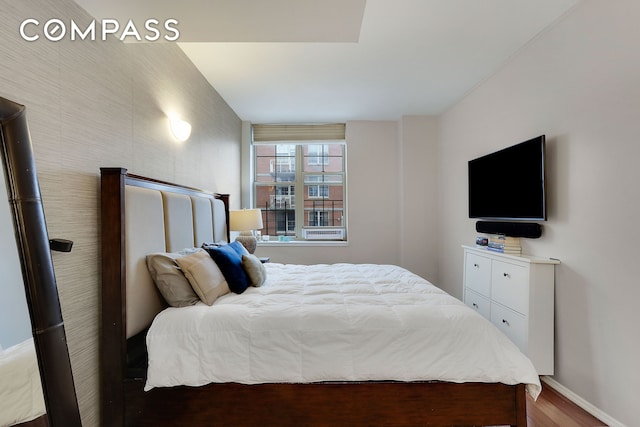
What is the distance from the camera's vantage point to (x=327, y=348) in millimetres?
1555

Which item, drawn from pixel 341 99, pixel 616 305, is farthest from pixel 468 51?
pixel 616 305

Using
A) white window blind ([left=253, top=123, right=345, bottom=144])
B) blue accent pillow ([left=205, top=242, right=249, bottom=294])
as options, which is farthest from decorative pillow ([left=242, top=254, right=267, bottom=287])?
white window blind ([left=253, top=123, right=345, bottom=144])

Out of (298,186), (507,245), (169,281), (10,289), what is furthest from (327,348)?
(298,186)

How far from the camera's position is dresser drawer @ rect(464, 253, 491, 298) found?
8.73 feet

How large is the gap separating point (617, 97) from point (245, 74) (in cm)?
288

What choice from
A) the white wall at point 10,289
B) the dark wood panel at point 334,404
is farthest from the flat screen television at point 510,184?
the white wall at point 10,289

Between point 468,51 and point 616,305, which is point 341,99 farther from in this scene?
point 616,305

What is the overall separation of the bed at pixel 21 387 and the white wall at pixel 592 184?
2.84m

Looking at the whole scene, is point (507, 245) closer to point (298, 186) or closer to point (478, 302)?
point (478, 302)

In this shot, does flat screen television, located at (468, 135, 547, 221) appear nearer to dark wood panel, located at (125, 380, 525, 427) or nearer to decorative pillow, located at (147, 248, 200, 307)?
dark wood panel, located at (125, 380, 525, 427)

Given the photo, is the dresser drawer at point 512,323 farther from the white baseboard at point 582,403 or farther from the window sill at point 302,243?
the window sill at point 302,243

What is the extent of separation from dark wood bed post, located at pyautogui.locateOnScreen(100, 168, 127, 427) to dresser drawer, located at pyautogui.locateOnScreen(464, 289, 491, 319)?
2.78m

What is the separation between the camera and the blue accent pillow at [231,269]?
199 cm

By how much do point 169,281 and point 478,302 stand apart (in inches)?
106
